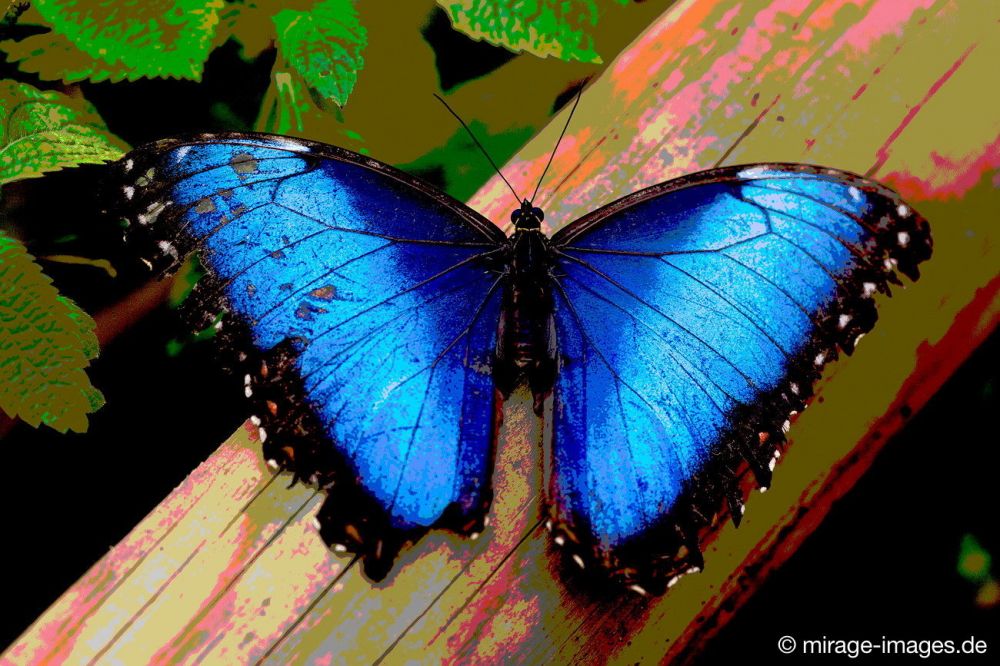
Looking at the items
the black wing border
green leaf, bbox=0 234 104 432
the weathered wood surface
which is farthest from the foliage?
the weathered wood surface

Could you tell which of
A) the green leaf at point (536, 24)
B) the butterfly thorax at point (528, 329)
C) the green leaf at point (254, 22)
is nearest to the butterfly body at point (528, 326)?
the butterfly thorax at point (528, 329)

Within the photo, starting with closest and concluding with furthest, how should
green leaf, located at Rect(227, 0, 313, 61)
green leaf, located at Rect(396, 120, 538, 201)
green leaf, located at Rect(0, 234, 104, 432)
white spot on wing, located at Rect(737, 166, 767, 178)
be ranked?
white spot on wing, located at Rect(737, 166, 767, 178)
green leaf, located at Rect(0, 234, 104, 432)
green leaf, located at Rect(227, 0, 313, 61)
green leaf, located at Rect(396, 120, 538, 201)

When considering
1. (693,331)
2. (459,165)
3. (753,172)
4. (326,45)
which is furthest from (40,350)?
(753,172)

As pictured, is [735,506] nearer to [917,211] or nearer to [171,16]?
[917,211]

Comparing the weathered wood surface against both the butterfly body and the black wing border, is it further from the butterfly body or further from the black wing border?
the black wing border

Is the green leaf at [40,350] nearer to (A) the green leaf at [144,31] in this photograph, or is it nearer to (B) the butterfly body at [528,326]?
(A) the green leaf at [144,31]

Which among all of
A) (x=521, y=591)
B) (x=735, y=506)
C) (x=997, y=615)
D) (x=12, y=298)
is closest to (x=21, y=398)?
(x=12, y=298)
